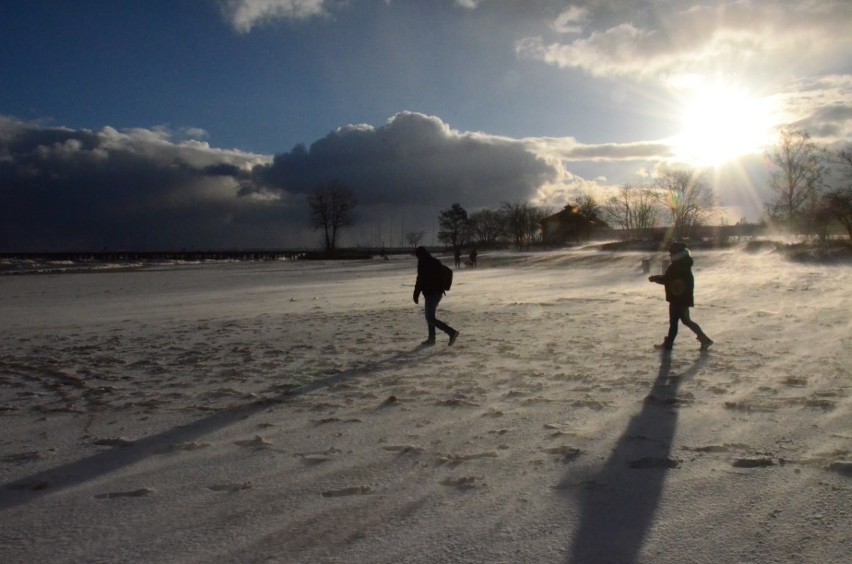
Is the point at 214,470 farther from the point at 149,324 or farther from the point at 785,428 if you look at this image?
the point at 149,324

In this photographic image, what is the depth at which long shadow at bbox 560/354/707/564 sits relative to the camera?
11.7 ft

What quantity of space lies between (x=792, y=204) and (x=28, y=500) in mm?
66731

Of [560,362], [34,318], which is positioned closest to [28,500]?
[560,362]

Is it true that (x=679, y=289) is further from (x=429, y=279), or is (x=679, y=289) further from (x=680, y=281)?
(x=429, y=279)

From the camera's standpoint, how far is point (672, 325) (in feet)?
32.5

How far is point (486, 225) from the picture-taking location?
12694 cm

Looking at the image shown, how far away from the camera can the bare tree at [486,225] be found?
125 meters

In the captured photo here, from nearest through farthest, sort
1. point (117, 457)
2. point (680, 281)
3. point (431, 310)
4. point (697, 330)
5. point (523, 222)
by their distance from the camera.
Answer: point (117, 457) < point (697, 330) < point (680, 281) < point (431, 310) < point (523, 222)

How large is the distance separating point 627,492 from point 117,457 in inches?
155

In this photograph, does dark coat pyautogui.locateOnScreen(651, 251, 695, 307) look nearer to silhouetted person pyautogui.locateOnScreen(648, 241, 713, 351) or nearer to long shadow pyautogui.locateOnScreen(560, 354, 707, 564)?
silhouetted person pyautogui.locateOnScreen(648, 241, 713, 351)

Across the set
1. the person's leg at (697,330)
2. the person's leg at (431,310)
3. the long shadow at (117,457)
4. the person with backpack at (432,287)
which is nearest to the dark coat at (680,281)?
the person's leg at (697,330)

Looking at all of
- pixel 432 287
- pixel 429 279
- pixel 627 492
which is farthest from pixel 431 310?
pixel 627 492

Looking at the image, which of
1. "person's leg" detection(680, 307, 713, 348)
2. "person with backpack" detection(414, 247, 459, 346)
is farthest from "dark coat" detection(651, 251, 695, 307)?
"person with backpack" detection(414, 247, 459, 346)

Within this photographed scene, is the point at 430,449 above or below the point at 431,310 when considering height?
below
